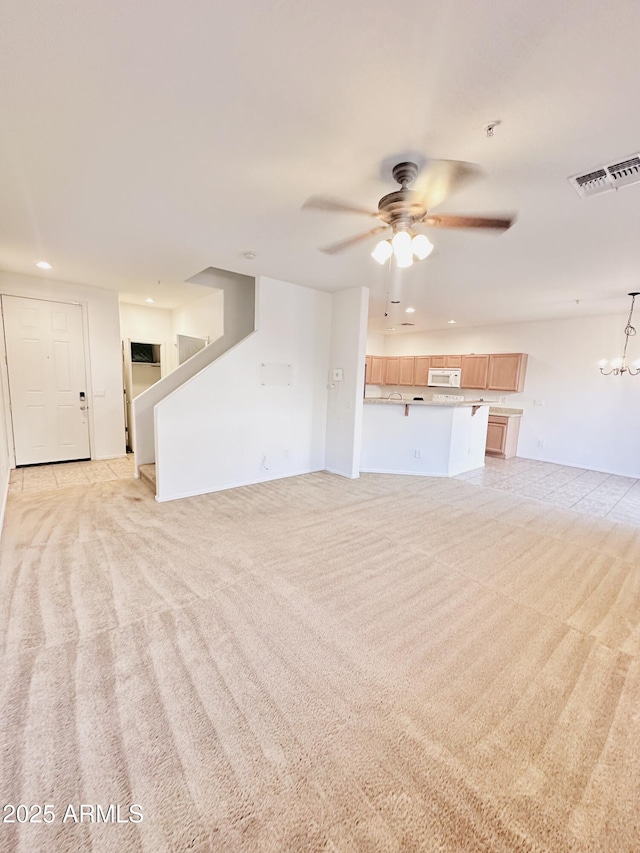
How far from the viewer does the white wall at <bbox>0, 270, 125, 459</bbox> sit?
5008mm

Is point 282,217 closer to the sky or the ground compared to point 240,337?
closer to the sky

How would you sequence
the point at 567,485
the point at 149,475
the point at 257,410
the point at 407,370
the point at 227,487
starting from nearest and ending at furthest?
1. the point at 149,475
2. the point at 227,487
3. the point at 257,410
4. the point at 567,485
5. the point at 407,370

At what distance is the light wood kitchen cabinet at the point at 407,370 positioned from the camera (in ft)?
28.0

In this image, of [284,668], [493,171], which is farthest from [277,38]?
[284,668]

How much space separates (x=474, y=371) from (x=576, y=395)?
186 cm

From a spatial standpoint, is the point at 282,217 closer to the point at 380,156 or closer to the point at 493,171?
the point at 380,156

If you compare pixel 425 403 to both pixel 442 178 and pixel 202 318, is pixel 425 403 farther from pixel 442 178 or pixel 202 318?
pixel 202 318

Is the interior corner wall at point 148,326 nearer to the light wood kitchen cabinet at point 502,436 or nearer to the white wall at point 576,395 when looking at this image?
the light wood kitchen cabinet at point 502,436

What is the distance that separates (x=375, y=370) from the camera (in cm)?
916

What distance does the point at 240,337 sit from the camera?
5.22 m

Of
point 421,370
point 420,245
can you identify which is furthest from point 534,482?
point 420,245

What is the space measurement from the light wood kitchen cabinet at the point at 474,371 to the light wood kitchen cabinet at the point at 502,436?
2.90 feet

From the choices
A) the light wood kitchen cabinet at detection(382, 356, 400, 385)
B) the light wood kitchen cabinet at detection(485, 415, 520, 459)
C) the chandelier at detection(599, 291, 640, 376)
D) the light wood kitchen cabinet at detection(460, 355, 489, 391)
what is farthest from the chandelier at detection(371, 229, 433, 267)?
the light wood kitchen cabinet at detection(382, 356, 400, 385)

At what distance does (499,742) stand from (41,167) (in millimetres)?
3806
